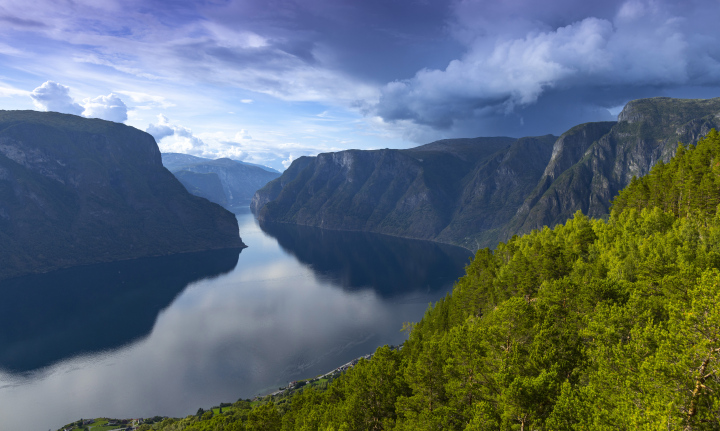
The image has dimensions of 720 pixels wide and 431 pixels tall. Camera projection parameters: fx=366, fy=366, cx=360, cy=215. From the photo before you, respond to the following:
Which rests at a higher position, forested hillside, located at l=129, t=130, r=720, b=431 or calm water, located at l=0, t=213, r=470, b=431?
forested hillside, located at l=129, t=130, r=720, b=431

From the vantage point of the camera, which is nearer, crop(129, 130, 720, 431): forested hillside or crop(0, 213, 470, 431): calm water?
crop(129, 130, 720, 431): forested hillside

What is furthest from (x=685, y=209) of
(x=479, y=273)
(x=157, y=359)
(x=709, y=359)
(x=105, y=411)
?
(x=157, y=359)

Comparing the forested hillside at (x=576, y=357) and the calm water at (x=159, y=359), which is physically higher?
the forested hillside at (x=576, y=357)

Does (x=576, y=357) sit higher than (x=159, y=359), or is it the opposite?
(x=576, y=357)

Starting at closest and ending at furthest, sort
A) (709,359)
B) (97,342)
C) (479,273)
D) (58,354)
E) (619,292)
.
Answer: (709,359) → (619,292) → (479,273) → (58,354) → (97,342)

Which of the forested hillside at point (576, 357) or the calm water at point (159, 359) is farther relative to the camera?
A: the calm water at point (159, 359)

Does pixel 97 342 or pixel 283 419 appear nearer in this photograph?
pixel 283 419

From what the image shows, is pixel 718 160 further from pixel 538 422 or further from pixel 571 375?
pixel 538 422

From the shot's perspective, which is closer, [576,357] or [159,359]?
[576,357]
